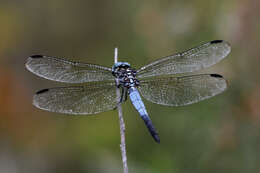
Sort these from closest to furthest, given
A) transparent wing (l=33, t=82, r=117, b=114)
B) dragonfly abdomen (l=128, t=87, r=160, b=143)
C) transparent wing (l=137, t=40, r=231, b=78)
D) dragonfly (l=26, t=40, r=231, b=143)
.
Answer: transparent wing (l=33, t=82, r=117, b=114) → dragonfly (l=26, t=40, r=231, b=143) → dragonfly abdomen (l=128, t=87, r=160, b=143) → transparent wing (l=137, t=40, r=231, b=78)

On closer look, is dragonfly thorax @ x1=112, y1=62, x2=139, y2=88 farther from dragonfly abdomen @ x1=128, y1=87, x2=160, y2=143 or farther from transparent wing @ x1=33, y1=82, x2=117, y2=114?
transparent wing @ x1=33, y1=82, x2=117, y2=114

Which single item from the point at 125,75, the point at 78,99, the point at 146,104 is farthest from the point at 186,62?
the point at 78,99

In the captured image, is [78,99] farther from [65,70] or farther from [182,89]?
[182,89]

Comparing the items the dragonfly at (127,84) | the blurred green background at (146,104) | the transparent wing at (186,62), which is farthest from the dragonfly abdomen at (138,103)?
the blurred green background at (146,104)

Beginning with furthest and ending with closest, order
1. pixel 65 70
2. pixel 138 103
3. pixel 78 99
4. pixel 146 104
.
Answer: pixel 146 104
pixel 138 103
pixel 65 70
pixel 78 99

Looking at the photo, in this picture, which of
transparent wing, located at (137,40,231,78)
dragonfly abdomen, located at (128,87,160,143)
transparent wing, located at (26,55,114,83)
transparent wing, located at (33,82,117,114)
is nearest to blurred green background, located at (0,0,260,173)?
transparent wing, located at (137,40,231,78)

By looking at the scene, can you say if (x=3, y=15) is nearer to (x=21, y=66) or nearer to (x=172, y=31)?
(x=21, y=66)

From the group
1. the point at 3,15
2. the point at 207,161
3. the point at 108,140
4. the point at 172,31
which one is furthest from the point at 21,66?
the point at 207,161
